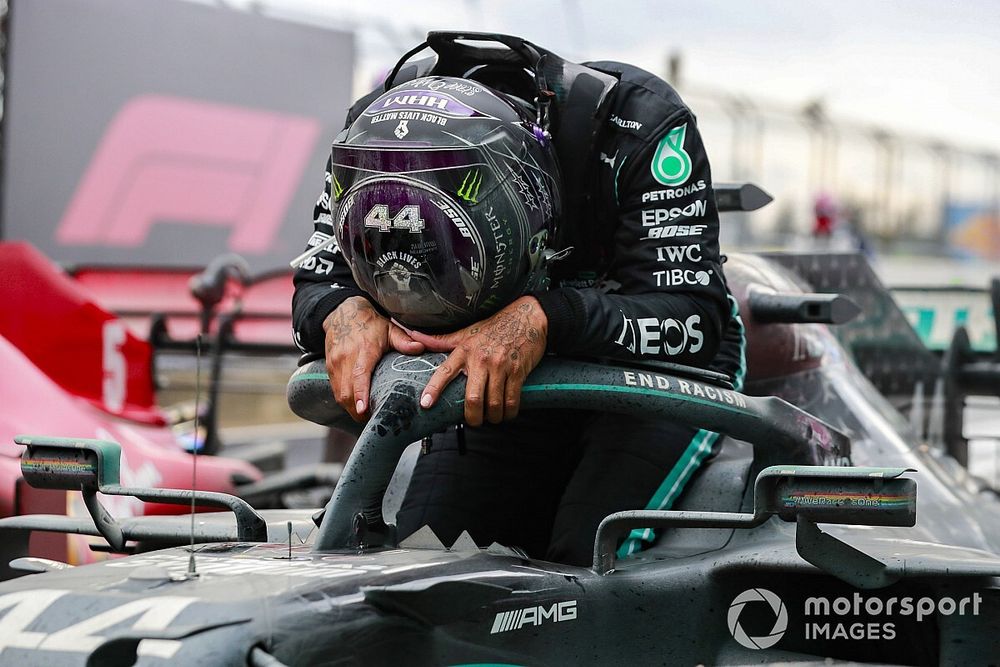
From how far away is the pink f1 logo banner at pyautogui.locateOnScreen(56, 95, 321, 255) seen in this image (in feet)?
36.5

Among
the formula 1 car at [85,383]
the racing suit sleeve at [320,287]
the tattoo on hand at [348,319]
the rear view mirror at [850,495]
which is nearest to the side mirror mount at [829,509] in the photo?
the rear view mirror at [850,495]

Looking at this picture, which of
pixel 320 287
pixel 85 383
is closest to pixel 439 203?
pixel 320 287

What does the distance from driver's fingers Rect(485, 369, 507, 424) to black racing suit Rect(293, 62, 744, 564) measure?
30cm

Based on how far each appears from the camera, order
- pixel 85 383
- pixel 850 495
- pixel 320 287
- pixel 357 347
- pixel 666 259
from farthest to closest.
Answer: pixel 85 383, pixel 320 287, pixel 666 259, pixel 357 347, pixel 850 495

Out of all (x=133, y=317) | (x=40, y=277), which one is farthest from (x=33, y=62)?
(x=40, y=277)

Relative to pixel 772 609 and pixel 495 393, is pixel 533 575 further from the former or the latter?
pixel 772 609

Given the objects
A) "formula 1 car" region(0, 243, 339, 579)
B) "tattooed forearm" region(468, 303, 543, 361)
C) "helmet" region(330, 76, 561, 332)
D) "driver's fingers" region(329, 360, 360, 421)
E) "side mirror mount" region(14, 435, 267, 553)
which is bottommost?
"formula 1 car" region(0, 243, 339, 579)

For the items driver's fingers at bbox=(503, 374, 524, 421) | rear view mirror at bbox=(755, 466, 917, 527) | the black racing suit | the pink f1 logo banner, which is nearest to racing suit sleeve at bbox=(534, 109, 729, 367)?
the black racing suit

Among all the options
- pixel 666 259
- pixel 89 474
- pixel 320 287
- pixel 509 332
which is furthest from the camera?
pixel 320 287

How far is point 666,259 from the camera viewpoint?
2816mm

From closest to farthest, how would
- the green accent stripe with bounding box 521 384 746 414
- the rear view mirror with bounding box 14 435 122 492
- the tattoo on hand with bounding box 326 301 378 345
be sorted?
the rear view mirror with bounding box 14 435 122 492 < the green accent stripe with bounding box 521 384 746 414 < the tattoo on hand with bounding box 326 301 378 345

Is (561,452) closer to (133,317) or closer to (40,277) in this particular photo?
(40,277)

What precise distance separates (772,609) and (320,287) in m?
1.17

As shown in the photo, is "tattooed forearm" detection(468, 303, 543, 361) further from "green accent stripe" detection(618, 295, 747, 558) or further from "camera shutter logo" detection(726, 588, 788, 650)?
"camera shutter logo" detection(726, 588, 788, 650)
